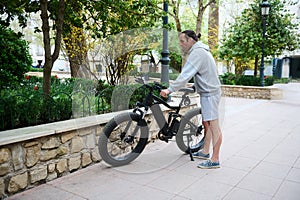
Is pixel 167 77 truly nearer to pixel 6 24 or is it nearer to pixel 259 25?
pixel 6 24

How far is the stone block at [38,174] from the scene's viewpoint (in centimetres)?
290

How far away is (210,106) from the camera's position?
3.35 meters

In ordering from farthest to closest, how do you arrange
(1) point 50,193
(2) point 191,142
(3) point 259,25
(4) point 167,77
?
1. (3) point 259,25
2. (4) point 167,77
3. (2) point 191,142
4. (1) point 50,193

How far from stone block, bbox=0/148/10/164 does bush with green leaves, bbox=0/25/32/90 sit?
3675 mm

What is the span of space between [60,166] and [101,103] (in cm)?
123

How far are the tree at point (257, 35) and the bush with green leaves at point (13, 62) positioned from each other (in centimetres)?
796

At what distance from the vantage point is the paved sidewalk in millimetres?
2826

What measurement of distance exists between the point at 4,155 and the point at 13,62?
4604mm

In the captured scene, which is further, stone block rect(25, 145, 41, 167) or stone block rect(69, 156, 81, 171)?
stone block rect(69, 156, 81, 171)

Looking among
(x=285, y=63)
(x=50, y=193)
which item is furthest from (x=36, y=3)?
(x=285, y=63)

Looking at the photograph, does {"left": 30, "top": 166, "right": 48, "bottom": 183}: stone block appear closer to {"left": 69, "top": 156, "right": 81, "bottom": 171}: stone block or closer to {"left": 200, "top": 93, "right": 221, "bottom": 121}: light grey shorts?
{"left": 69, "top": 156, "right": 81, "bottom": 171}: stone block

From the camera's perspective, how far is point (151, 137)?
4.52 metres

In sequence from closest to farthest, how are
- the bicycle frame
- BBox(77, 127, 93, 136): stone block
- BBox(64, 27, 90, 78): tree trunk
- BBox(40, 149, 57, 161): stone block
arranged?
BBox(40, 149, 57, 161): stone block < BBox(77, 127, 93, 136): stone block < the bicycle frame < BBox(64, 27, 90, 78): tree trunk

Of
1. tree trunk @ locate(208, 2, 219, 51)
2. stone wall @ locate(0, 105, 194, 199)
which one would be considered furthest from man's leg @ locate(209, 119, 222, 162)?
tree trunk @ locate(208, 2, 219, 51)
